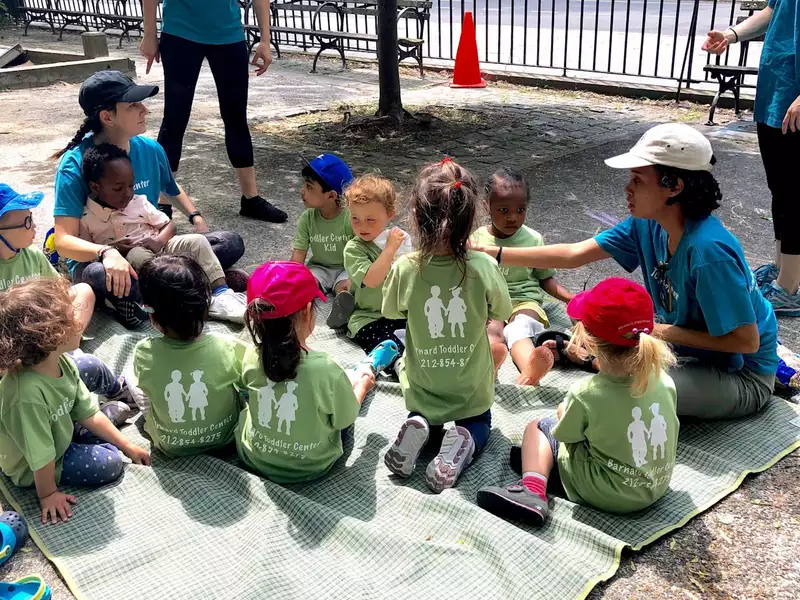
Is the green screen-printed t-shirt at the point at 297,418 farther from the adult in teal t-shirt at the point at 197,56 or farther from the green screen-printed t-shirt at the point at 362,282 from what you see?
the adult in teal t-shirt at the point at 197,56

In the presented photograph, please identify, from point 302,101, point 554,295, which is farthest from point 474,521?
point 302,101

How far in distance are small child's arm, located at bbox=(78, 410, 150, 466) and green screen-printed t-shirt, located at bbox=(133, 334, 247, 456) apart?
9cm

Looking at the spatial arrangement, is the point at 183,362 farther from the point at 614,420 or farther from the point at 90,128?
the point at 90,128

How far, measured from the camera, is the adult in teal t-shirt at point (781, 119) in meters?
3.71

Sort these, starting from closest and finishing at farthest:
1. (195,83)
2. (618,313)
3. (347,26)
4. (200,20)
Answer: (618,313) < (200,20) < (195,83) < (347,26)

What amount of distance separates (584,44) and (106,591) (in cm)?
1323

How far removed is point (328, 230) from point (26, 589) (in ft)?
8.07

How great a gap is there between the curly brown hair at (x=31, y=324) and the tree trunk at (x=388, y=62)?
589cm

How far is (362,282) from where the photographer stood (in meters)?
3.88

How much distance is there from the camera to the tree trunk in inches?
314

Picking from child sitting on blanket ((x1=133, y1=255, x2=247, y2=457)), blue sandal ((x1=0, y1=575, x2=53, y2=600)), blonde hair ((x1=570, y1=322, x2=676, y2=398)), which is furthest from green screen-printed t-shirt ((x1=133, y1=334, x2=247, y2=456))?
blonde hair ((x1=570, y1=322, x2=676, y2=398))

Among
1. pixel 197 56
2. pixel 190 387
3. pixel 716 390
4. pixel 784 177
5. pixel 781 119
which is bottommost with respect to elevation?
pixel 716 390

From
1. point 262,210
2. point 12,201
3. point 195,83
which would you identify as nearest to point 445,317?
point 12,201

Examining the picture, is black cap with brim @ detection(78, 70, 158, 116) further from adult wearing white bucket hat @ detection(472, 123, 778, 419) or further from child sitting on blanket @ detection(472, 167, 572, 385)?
adult wearing white bucket hat @ detection(472, 123, 778, 419)
